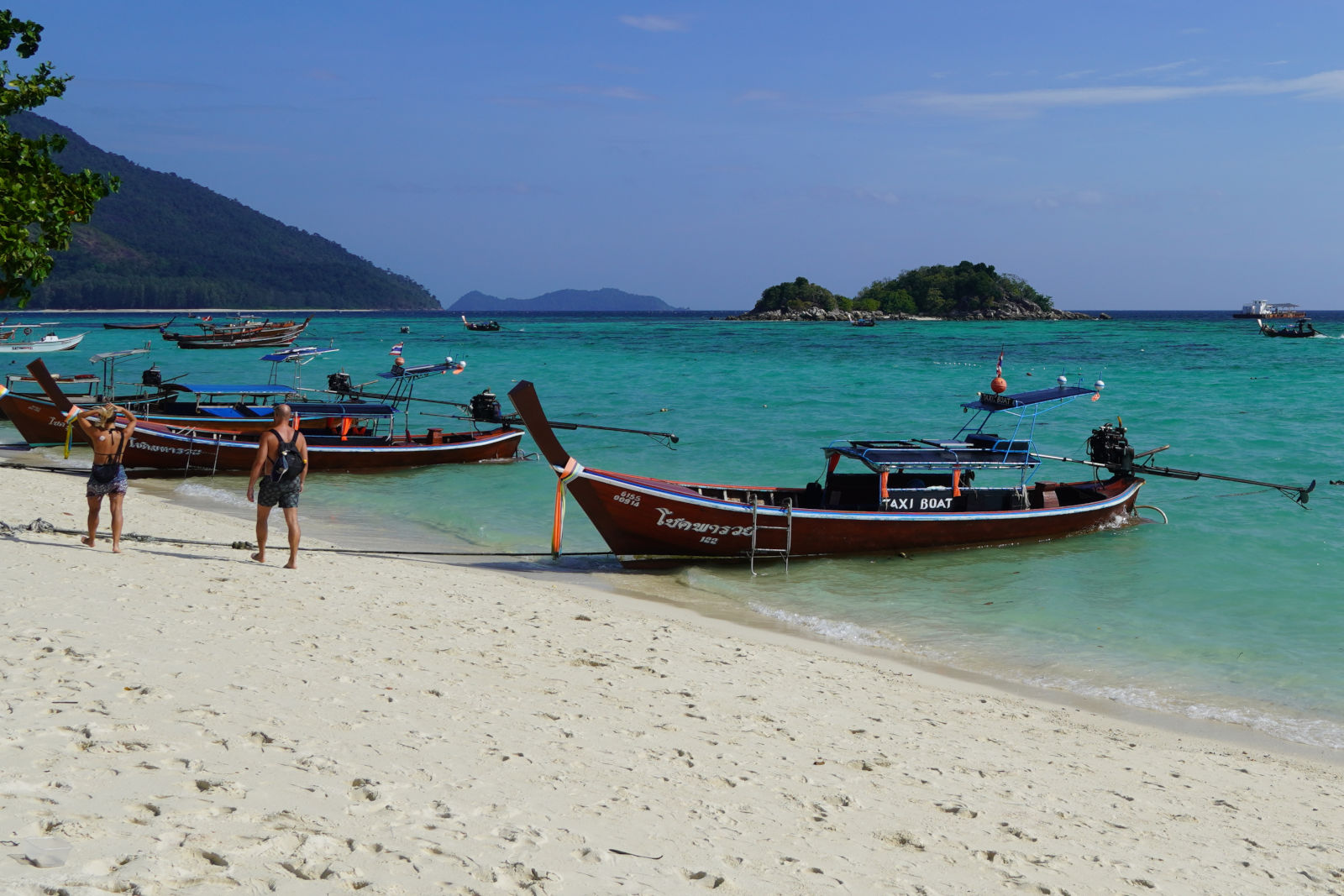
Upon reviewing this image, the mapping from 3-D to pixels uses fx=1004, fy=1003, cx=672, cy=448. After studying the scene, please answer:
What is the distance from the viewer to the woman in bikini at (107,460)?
10.2 metres

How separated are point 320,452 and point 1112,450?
15.7m

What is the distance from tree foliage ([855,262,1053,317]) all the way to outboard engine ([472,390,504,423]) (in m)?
142

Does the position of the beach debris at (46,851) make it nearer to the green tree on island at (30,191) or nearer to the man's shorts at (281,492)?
the man's shorts at (281,492)

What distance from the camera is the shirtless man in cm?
1017

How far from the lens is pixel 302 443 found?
413 inches

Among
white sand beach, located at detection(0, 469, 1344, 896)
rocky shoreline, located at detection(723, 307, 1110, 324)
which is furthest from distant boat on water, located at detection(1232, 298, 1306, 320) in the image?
white sand beach, located at detection(0, 469, 1344, 896)

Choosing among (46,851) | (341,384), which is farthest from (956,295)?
(46,851)

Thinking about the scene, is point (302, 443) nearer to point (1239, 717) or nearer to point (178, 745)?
point (178, 745)

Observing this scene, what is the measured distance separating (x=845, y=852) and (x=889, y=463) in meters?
9.91

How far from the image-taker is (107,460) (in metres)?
10.4

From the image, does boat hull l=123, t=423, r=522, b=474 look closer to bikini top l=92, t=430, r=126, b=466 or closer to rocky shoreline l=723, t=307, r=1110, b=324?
bikini top l=92, t=430, r=126, b=466

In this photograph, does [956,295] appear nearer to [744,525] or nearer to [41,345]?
[41,345]

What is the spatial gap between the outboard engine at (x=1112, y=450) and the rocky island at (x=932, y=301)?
446 feet

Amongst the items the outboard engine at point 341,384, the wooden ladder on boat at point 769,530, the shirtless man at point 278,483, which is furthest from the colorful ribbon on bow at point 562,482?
the outboard engine at point 341,384
